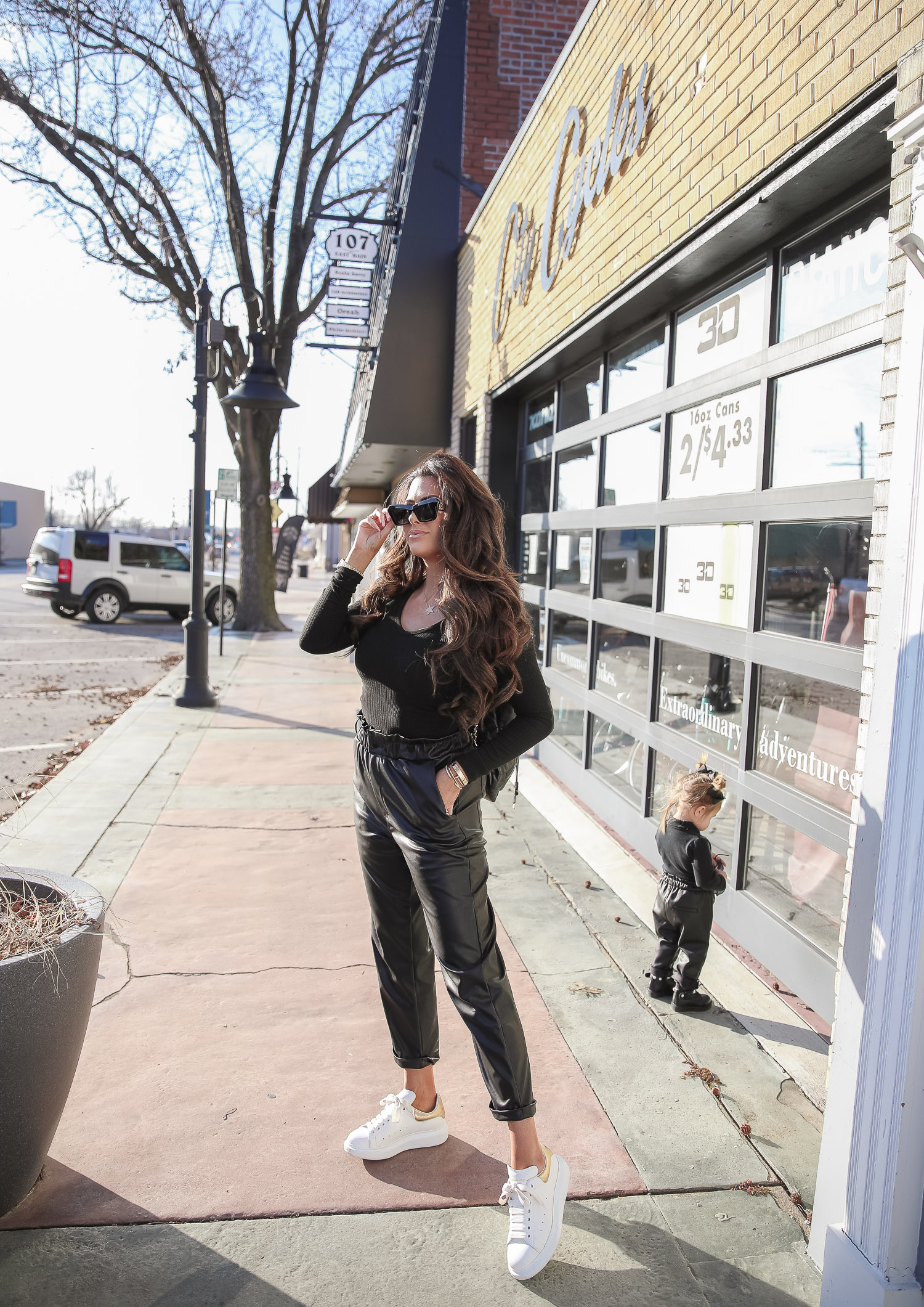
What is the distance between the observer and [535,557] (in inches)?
314

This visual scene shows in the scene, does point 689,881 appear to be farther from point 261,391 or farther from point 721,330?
point 261,391

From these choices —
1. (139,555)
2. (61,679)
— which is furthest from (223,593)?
(139,555)

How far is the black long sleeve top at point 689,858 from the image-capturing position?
3.37m

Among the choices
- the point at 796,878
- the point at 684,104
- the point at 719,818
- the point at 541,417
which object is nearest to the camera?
the point at 796,878

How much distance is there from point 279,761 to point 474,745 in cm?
538

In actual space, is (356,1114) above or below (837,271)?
below

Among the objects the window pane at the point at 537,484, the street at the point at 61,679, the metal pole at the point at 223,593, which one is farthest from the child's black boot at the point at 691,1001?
the metal pole at the point at 223,593

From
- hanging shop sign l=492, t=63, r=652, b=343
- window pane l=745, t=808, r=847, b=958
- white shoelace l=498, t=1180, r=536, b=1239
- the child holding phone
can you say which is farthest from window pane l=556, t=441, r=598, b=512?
white shoelace l=498, t=1180, r=536, b=1239

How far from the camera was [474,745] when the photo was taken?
2.51 m

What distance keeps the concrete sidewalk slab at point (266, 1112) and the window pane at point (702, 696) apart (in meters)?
1.41

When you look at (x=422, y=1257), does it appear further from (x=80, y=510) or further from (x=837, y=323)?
(x=80, y=510)

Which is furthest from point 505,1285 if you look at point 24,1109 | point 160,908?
point 160,908

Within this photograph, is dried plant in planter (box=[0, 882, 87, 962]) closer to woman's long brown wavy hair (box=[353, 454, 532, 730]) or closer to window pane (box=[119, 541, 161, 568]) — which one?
woman's long brown wavy hair (box=[353, 454, 532, 730])

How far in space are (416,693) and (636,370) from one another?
12.1 ft
